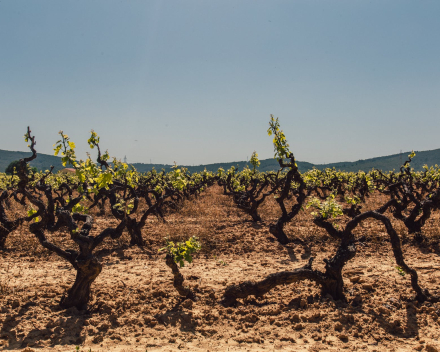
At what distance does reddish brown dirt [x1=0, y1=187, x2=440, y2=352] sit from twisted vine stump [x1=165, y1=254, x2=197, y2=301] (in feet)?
0.69

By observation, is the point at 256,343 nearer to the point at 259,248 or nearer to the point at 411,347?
the point at 411,347

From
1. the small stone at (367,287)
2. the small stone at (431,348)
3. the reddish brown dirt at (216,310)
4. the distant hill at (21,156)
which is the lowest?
the reddish brown dirt at (216,310)

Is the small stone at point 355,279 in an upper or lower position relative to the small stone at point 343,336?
upper

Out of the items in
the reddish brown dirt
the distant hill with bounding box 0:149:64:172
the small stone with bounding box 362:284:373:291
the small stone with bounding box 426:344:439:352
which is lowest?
the reddish brown dirt

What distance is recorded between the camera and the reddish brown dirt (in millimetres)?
4207

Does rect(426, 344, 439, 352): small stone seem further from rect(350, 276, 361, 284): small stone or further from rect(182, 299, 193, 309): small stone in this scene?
rect(182, 299, 193, 309): small stone

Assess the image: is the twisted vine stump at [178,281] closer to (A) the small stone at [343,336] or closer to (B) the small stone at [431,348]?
(A) the small stone at [343,336]

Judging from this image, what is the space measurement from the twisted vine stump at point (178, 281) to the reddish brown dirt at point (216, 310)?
211mm

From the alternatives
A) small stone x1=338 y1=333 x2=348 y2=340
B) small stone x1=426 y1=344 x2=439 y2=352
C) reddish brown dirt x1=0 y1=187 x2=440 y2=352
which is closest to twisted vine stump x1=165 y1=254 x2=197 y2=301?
reddish brown dirt x1=0 y1=187 x2=440 y2=352

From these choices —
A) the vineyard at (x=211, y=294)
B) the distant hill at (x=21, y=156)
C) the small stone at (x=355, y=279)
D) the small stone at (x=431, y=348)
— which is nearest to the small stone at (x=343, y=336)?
the vineyard at (x=211, y=294)

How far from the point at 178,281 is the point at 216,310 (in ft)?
2.97

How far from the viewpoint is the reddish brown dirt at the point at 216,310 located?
4.21 meters

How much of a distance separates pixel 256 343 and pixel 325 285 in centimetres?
191

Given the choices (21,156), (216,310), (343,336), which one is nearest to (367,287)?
(343,336)
